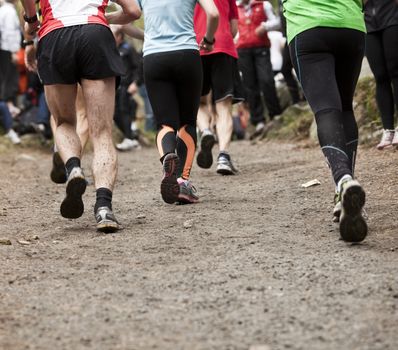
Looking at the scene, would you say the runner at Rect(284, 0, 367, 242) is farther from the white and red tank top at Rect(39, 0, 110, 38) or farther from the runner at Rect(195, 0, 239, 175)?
the runner at Rect(195, 0, 239, 175)

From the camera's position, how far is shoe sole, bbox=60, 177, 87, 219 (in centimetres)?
515

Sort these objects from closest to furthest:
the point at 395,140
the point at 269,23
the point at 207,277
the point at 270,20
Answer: the point at 207,277
the point at 395,140
the point at 269,23
the point at 270,20

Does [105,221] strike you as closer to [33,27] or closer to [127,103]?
[33,27]

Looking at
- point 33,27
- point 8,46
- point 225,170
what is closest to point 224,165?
point 225,170

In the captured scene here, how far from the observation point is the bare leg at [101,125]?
5.43 m

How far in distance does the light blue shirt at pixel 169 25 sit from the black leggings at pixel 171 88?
6 centimetres

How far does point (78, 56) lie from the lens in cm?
538

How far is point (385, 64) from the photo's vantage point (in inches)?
317

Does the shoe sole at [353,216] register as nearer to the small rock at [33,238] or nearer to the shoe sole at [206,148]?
the small rock at [33,238]

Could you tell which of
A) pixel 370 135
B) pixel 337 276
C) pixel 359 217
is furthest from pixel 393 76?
pixel 337 276

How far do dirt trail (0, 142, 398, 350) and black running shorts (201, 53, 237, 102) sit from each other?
5.56 ft

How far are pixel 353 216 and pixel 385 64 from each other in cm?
416

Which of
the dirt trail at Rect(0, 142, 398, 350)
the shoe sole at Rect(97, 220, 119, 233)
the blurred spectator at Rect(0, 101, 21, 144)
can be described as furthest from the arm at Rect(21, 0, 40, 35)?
the blurred spectator at Rect(0, 101, 21, 144)

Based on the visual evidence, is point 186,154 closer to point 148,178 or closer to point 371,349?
point 148,178
